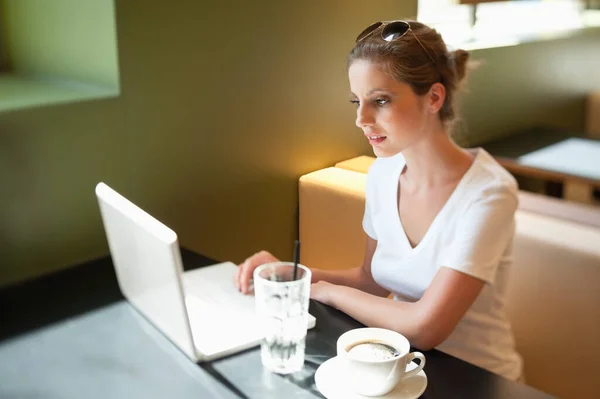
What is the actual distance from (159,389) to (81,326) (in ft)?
0.77

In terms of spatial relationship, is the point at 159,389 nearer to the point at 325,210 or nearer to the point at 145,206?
→ the point at 145,206

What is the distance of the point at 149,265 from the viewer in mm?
978

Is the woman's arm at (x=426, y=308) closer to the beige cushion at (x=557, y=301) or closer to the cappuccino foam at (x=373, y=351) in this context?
the cappuccino foam at (x=373, y=351)

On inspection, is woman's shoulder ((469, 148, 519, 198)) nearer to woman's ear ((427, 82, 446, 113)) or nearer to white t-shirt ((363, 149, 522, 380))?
white t-shirt ((363, 149, 522, 380))

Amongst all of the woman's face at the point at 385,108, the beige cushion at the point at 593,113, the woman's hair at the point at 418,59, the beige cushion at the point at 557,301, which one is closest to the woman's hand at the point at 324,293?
the woman's face at the point at 385,108

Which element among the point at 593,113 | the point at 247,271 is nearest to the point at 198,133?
the point at 247,271

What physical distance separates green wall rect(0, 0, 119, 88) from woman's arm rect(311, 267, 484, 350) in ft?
2.09

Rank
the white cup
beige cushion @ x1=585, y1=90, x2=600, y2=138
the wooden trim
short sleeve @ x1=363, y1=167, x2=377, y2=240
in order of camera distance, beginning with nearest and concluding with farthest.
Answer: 1. the white cup
2. short sleeve @ x1=363, y1=167, x2=377, y2=240
3. the wooden trim
4. beige cushion @ x1=585, y1=90, x2=600, y2=138

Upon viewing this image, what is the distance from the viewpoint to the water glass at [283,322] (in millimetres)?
917

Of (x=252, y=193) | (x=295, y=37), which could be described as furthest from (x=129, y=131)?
(x=295, y=37)

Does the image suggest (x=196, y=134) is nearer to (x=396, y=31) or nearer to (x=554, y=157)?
(x=396, y=31)

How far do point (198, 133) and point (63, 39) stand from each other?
336 millimetres

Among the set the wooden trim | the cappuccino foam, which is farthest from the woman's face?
the wooden trim

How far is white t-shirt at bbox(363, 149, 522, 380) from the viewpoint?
43.2 inches
